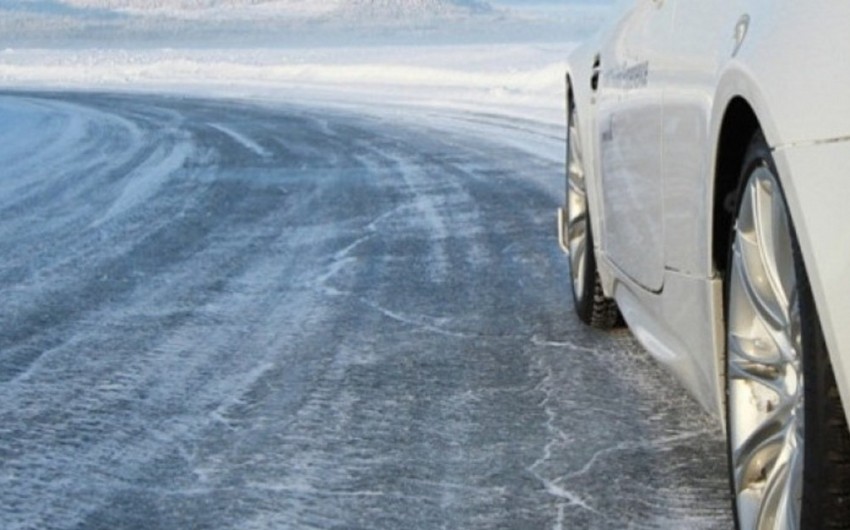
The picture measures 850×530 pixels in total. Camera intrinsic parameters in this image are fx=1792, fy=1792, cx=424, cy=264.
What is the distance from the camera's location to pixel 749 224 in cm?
329

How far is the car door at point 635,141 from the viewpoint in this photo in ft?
13.7

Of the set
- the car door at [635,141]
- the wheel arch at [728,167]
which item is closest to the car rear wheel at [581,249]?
the car door at [635,141]

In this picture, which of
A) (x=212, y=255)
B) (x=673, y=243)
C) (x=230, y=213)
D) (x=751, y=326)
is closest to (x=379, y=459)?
(x=673, y=243)

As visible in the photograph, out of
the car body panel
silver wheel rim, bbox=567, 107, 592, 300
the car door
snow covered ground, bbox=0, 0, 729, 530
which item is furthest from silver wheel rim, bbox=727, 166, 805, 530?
silver wheel rim, bbox=567, 107, 592, 300

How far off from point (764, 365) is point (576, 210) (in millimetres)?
3213

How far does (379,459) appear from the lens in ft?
14.4

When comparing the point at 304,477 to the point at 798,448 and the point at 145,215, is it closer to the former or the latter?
the point at 798,448

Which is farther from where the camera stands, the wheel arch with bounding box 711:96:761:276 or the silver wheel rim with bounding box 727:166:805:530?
the wheel arch with bounding box 711:96:761:276

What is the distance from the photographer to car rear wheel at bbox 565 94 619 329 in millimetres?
6016

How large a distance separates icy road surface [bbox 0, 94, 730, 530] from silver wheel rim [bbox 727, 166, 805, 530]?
45cm

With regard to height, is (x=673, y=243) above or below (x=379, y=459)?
above

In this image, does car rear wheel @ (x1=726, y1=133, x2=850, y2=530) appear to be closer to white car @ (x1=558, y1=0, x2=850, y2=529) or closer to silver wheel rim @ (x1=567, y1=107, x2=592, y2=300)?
white car @ (x1=558, y1=0, x2=850, y2=529)

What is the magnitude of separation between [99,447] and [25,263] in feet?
12.7

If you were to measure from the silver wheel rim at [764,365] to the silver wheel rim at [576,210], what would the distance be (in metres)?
2.77
